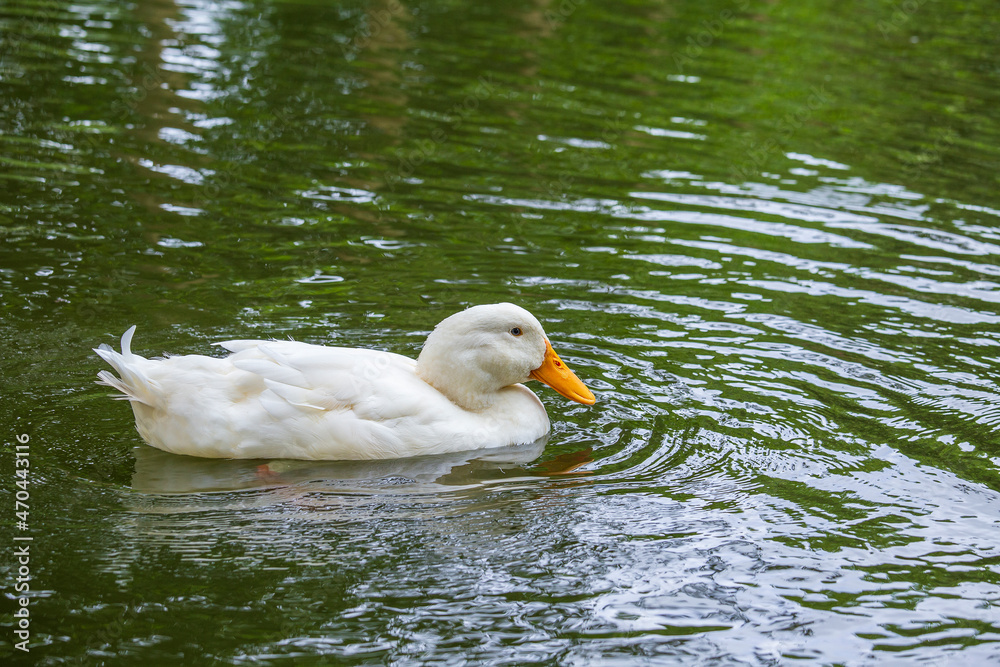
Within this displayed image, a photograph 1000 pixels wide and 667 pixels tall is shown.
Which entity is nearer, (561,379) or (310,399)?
(310,399)

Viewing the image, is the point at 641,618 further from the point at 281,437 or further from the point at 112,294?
the point at 112,294

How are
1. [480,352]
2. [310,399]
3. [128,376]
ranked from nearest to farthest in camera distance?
[128,376], [310,399], [480,352]

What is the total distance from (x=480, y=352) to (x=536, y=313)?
6.36ft

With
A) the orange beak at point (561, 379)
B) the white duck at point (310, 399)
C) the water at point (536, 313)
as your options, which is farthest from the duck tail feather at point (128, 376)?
the orange beak at point (561, 379)

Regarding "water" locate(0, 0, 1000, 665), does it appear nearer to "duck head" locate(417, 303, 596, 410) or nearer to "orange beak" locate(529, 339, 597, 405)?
"orange beak" locate(529, 339, 597, 405)

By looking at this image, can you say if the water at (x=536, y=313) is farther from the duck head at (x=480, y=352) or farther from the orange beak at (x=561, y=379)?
the duck head at (x=480, y=352)

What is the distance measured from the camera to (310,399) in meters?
6.25

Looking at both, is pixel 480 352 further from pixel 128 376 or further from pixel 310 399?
pixel 128 376

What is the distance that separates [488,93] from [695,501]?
9470 mm

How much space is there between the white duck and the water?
0.15m

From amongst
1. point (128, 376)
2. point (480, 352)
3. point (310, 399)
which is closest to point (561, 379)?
point (480, 352)

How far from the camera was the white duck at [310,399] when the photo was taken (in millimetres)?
6195

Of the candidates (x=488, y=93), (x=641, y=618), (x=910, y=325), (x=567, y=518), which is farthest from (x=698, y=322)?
(x=488, y=93)

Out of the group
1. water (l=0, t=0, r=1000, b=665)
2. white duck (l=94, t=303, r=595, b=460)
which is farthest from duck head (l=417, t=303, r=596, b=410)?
water (l=0, t=0, r=1000, b=665)
